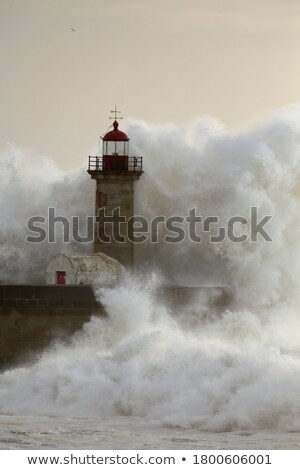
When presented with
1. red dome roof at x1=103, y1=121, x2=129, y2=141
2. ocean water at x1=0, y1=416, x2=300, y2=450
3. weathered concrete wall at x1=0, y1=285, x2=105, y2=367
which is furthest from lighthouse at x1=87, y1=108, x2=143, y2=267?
ocean water at x1=0, y1=416, x2=300, y2=450

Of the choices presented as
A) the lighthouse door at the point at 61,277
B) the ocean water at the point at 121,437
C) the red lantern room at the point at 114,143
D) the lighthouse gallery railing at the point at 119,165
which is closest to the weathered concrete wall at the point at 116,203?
the lighthouse gallery railing at the point at 119,165

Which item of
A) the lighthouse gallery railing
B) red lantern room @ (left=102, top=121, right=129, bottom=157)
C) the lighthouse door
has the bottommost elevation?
the lighthouse door

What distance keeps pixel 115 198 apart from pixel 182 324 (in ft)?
7.11

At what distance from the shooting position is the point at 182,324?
21703mm

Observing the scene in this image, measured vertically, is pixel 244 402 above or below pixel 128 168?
below

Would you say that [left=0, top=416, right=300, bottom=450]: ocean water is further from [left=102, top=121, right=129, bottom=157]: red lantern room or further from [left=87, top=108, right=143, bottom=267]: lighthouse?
[left=102, top=121, right=129, bottom=157]: red lantern room

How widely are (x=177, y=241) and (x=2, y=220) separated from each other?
2638mm

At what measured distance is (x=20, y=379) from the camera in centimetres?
1984

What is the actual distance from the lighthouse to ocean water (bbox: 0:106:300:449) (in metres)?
0.46

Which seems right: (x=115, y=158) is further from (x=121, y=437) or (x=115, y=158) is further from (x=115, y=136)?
(x=121, y=437)

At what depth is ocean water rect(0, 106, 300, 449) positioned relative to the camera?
1725 cm

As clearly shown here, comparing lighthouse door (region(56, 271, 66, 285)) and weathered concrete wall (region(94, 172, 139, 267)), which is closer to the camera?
lighthouse door (region(56, 271, 66, 285))

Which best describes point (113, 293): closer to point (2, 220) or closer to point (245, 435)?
point (2, 220)
